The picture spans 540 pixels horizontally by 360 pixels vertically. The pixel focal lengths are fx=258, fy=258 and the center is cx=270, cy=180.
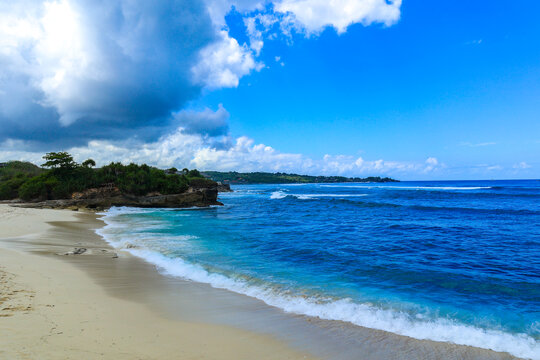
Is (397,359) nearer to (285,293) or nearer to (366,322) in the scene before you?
(366,322)

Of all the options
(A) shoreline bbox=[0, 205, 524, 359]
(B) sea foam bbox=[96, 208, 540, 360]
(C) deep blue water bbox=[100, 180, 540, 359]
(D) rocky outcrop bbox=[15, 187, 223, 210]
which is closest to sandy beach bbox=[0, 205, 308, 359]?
(A) shoreline bbox=[0, 205, 524, 359]

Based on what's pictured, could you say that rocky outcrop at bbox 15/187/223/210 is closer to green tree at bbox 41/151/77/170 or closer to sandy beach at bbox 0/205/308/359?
green tree at bbox 41/151/77/170

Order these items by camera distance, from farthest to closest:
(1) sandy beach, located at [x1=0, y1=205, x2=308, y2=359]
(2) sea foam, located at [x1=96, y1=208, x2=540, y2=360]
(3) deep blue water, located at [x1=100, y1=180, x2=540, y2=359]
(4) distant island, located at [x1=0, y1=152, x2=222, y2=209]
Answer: (4) distant island, located at [x1=0, y1=152, x2=222, y2=209], (3) deep blue water, located at [x1=100, y1=180, x2=540, y2=359], (2) sea foam, located at [x1=96, y1=208, x2=540, y2=360], (1) sandy beach, located at [x1=0, y1=205, x2=308, y2=359]

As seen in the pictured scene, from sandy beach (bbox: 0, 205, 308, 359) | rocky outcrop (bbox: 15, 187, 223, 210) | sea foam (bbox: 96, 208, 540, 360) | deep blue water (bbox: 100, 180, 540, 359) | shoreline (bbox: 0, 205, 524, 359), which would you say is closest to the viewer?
sandy beach (bbox: 0, 205, 308, 359)

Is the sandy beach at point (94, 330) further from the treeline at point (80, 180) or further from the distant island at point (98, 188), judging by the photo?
the treeline at point (80, 180)

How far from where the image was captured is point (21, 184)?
39625 millimetres

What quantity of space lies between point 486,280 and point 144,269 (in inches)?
455

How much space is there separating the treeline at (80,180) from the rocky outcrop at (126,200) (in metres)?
1.17

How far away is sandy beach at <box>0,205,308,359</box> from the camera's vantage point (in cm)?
383

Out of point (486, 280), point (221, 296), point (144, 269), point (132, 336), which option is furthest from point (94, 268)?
point (486, 280)

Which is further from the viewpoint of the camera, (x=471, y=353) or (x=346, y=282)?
(x=346, y=282)

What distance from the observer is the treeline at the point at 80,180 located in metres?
37.1

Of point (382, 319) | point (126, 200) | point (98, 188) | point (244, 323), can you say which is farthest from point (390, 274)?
point (98, 188)

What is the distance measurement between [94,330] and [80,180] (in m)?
43.0
